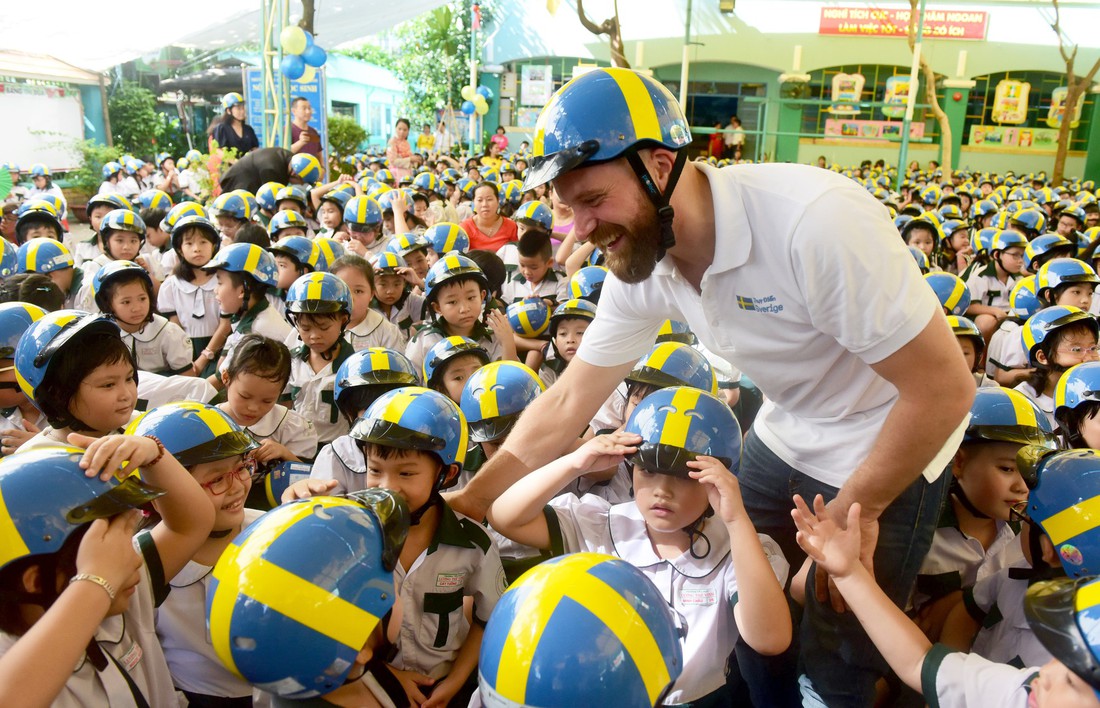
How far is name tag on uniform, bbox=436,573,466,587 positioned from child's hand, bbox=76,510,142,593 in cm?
100

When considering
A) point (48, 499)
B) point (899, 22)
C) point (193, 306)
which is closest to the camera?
point (48, 499)

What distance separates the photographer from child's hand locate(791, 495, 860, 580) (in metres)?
2.02

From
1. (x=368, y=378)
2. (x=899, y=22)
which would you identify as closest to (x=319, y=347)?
(x=368, y=378)

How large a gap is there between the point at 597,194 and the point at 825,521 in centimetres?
109

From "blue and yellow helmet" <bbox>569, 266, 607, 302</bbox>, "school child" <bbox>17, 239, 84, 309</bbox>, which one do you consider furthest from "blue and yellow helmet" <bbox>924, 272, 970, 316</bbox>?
"school child" <bbox>17, 239, 84, 309</bbox>

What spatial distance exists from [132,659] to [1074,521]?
2.76m

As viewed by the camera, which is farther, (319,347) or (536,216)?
(536,216)

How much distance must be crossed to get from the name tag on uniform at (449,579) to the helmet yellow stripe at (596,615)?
3.75ft

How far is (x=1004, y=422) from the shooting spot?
304 centimetres

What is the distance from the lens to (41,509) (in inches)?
67.4

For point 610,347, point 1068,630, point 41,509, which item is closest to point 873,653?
point 1068,630

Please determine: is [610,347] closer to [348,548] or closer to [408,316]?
[348,548]

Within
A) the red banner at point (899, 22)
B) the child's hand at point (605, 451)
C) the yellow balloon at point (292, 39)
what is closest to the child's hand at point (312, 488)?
the child's hand at point (605, 451)

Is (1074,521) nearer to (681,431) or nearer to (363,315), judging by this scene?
(681,431)
